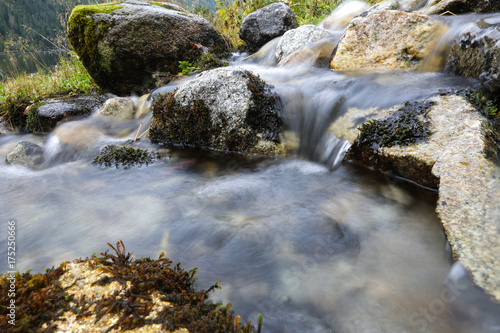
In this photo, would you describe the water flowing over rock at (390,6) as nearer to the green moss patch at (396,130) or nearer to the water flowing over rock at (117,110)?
the green moss patch at (396,130)

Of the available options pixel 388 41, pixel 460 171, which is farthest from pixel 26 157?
pixel 388 41

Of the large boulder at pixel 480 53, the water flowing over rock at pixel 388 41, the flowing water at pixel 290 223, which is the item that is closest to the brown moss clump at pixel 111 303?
the flowing water at pixel 290 223

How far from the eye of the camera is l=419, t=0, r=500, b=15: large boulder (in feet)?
17.0

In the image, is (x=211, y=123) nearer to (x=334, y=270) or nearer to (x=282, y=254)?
(x=282, y=254)

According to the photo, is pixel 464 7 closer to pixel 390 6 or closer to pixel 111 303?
pixel 390 6

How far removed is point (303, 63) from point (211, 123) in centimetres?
295

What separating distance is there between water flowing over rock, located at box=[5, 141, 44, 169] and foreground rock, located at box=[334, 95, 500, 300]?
17.5ft

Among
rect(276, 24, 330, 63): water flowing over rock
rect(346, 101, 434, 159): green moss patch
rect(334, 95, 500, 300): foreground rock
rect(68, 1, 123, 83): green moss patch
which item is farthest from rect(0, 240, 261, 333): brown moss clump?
rect(68, 1, 123, 83): green moss patch

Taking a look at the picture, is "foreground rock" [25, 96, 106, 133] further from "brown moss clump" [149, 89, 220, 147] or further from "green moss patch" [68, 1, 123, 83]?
"brown moss clump" [149, 89, 220, 147]

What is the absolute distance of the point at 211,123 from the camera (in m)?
4.84

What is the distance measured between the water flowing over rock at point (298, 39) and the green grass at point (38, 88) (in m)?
5.39

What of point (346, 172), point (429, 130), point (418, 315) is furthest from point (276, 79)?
point (418, 315)

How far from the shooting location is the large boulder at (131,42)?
7.29 m

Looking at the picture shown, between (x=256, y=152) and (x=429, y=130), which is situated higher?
(x=429, y=130)
